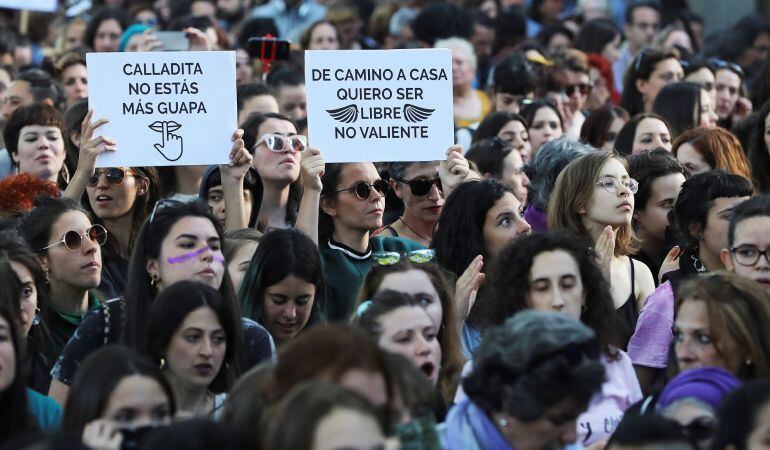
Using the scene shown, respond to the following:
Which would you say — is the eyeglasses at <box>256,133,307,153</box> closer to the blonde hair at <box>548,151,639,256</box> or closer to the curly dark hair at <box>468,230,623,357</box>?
the blonde hair at <box>548,151,639,256</box>

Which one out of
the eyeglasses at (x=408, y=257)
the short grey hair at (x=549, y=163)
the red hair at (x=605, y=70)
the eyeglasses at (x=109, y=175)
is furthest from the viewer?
the red hair at (x=605, y=70)

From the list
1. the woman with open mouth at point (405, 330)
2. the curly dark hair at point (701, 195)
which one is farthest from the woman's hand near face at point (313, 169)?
the woman with open mouth at point (405, 330)

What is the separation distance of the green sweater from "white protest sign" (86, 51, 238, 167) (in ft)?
2.24

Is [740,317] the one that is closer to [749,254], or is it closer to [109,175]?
[749,254]

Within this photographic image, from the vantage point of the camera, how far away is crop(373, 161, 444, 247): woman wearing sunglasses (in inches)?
320

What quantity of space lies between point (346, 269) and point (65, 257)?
1.33 meters

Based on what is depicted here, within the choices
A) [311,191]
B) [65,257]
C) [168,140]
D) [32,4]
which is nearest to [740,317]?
[311,191]

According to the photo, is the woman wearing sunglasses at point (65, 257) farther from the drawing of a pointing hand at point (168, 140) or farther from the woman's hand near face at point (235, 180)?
the woman's hand near face at point (235, 180)

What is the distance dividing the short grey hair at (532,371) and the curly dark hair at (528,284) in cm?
90

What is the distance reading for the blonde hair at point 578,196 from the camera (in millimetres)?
7660

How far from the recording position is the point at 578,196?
7.70 meters

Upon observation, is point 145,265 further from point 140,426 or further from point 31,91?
point 31,91

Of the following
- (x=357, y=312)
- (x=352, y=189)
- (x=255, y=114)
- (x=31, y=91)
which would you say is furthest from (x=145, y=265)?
(x=31, y=91)

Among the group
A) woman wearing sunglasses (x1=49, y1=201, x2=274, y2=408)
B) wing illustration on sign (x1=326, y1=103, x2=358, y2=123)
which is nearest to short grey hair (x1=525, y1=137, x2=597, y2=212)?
wing illustration on sign (x1=326, y1=103, x2=358, y2=123)
